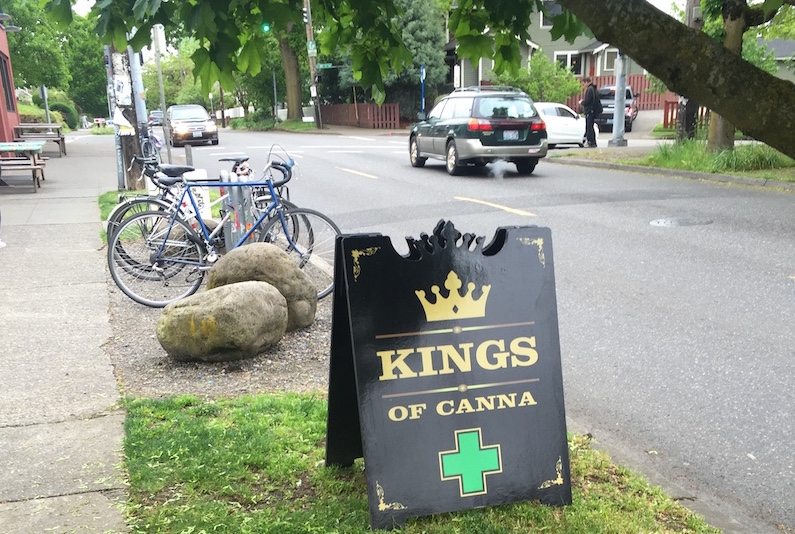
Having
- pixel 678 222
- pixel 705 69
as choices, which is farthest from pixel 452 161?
pixel 705 69

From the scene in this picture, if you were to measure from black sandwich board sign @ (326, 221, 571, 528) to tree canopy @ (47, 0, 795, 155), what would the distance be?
85cm

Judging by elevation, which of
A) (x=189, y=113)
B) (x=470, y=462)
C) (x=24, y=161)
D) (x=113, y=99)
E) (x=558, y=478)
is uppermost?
(x=189, y=113)

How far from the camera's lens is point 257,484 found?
10.5 ft

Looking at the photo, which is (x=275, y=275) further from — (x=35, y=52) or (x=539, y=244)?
(x=35, y=52)

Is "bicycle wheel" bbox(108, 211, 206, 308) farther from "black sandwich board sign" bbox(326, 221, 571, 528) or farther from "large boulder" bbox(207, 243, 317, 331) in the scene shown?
"black sandwich board sign" bbox(326, 221, 571, 528)

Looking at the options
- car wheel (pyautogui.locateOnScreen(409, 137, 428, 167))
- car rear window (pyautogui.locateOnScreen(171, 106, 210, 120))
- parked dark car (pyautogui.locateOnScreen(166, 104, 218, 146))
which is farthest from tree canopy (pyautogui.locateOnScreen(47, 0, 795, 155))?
car rear window (pyautogui.locateOnScreen(171, 106, 210, 120))

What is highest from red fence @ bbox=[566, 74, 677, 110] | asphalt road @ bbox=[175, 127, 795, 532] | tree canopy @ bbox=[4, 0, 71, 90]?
tree canopy @ bbox=[4, 0, 71, 90]

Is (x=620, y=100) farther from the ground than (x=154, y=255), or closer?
farther from the ground

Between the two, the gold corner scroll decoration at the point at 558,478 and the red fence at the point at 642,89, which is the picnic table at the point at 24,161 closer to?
the gold corner scroll decoration at the point at 558,478

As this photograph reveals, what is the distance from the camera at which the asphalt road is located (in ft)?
11.9

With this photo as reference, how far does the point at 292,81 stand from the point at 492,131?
34.2 m

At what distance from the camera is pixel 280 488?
318 cm

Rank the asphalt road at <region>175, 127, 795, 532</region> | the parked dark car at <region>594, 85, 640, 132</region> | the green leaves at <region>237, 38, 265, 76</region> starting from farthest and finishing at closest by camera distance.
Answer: the parked dark car at <region>594, 85, 640, 132</region>, the asphalt road at <region>175, 127, 795, 532</region>, the green leaves at <region>237, 38, 265, 76</region>

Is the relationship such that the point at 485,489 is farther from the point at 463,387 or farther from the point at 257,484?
the point at 257,484
